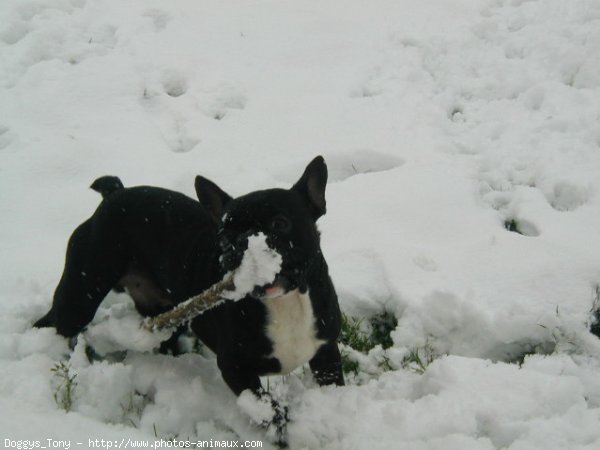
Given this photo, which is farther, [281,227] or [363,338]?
[363,338]

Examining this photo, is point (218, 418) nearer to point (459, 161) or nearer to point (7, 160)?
point (459, 161)

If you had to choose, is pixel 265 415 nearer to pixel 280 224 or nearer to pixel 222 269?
pixel 222 269

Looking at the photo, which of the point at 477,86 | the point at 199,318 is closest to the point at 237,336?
the point at 199,318

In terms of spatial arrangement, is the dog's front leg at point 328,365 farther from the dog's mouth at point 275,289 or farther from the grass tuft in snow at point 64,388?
the grass tuft in snow at point 64,388

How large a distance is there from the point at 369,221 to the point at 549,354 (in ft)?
4.55

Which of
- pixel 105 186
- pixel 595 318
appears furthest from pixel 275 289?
pixel 595 318

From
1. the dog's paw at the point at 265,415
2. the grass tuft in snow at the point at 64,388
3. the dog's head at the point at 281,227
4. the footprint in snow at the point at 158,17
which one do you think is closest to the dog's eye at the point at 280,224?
the dog's head at the point at 281,227

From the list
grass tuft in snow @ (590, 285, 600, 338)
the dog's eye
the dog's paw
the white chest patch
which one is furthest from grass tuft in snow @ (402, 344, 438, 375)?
the dog's eye

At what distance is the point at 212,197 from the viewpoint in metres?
2.61

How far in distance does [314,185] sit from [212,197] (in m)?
0.45

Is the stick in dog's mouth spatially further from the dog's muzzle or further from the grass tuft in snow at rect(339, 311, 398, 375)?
the grass tuft in snow at rect(339, 311, 398, 375)

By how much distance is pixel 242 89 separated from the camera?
536cm

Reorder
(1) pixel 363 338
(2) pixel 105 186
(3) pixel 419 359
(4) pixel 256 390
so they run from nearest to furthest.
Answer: (4) pixel 256 390, (3) pixel 419 359, (1) pixel 363 338, (2) pixel 105 186

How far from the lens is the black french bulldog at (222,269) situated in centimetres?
232
